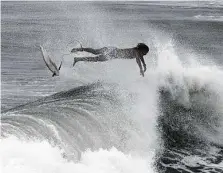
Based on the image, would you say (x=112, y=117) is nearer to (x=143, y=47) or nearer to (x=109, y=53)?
(x=109, y=53)

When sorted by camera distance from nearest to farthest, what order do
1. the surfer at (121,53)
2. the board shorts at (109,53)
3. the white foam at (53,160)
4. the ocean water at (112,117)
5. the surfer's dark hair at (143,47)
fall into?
the white foam at (53,160), the ocean water at (112,117), the surfer's dark hair at (143,47), the surfer at (121,53), the board shorts at (109,53)

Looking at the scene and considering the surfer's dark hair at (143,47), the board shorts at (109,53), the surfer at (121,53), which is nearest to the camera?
the surfer's dark hair at (143,47)

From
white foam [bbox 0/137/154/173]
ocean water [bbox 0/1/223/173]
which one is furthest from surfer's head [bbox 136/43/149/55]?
white foam [bbox 0/137/154/173]

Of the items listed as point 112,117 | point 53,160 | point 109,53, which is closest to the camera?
point 53,160

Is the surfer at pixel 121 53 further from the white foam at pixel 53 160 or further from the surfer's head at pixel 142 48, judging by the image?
the white foam at pixel 53 160

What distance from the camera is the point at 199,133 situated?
20062 millimetres

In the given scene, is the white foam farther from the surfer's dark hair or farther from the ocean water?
the surfer's dark hair

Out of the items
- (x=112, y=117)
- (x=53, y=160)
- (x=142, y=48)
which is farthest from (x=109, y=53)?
(x=53, y=160)

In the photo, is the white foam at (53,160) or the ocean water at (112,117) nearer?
the white foam at (53,160)

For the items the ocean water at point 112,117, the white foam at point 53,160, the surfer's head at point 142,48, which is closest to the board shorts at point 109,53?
the surfer's head at point 142,48

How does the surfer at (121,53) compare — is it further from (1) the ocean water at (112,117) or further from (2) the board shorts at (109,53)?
(1) the ocean water at (112,117)

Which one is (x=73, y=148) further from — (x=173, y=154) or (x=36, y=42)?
(x=36, y=42)

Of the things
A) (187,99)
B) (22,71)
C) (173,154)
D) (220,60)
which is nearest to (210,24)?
(220,60)

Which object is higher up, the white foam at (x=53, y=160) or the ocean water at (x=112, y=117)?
the ocean water at (x=112, y=117)
